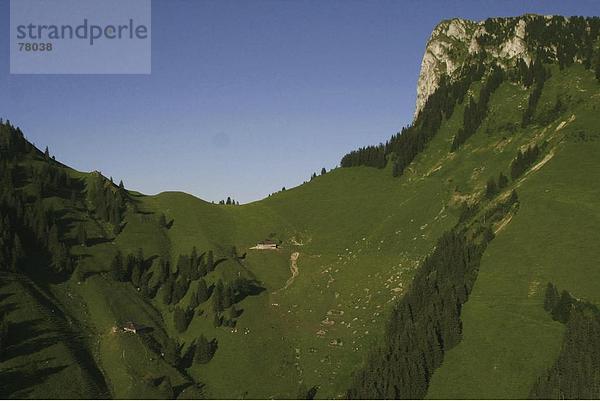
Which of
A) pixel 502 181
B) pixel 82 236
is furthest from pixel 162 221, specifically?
pixel 502 181

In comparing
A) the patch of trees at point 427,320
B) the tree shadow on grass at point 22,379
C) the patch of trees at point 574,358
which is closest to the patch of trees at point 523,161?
the patch of trees at point 427,320

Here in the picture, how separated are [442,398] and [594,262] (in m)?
38.1

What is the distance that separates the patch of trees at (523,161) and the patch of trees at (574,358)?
57.9 metres

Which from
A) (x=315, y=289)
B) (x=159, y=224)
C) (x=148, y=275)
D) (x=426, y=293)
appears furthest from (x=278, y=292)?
(x=159, y=224)

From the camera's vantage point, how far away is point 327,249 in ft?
517

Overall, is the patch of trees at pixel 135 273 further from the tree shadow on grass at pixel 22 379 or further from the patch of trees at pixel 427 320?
the patch of trees at pixel 427 320

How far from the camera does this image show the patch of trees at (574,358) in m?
69.1

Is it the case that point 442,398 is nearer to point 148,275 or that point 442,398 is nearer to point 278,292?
point 278,292

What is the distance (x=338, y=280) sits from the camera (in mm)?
135125

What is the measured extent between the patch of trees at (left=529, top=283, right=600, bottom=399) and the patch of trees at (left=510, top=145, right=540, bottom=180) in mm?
57937

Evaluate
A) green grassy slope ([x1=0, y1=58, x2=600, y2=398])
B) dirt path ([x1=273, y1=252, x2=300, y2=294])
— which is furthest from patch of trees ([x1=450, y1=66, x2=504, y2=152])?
dirt path ([x1=273, y1=252, x2=300, y2=294])

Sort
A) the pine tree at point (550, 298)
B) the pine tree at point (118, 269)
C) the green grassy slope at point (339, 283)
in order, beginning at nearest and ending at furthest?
the pine tree at point (550, 298), the green grassy slope at point (339, 283), the pine tree at point (118, 269)

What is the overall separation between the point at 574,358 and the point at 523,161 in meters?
75.9

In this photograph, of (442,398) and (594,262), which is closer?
(442,398)
